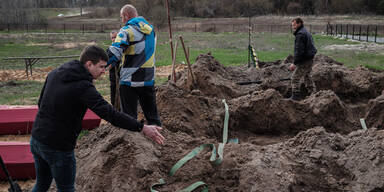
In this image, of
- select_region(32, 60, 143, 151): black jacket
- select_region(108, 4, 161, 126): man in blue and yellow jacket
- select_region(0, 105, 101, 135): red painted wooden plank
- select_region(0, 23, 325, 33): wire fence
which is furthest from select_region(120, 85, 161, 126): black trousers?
select_region(0, 23, 325, 33): wire fence

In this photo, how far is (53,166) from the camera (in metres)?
3.04

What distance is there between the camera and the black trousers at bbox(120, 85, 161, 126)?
192 inches

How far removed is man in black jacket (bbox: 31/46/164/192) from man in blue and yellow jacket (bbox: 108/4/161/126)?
1.58 metres

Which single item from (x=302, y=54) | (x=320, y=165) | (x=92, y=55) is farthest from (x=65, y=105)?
(x=302, y=54)

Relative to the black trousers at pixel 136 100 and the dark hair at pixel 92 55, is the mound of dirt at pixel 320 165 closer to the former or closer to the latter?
the black trousers at pixel 136 100

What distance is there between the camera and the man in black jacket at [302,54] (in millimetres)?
7719

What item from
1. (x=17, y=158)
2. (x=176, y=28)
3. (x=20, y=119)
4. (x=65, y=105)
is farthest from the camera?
(x=176, y=28)

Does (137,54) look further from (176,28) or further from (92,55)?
(176,28)

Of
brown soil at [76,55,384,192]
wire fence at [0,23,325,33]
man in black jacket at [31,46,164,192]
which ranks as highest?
wire fence at [0,23,325,33]

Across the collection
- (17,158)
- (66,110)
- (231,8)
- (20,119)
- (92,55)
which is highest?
(231,8)

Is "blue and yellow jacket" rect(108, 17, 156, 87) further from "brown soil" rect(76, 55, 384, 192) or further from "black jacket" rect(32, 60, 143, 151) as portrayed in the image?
"black jacket" rect(32, 60, 143, 151)

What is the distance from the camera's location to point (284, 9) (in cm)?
6397

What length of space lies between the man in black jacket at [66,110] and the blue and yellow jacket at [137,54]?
1.65 meters

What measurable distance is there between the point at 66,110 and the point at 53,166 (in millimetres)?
531
